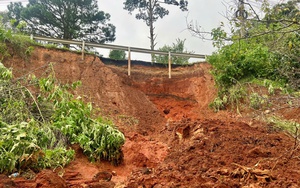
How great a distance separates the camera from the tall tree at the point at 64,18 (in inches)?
700

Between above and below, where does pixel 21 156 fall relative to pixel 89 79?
below

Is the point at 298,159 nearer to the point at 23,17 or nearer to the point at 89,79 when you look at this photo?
the point at 89,79

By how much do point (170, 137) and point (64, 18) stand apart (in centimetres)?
1202

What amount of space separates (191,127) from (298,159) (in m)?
3.44

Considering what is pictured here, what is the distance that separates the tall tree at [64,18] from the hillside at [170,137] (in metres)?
4.30

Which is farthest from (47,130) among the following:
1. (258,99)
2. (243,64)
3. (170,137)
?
A: (243,64)

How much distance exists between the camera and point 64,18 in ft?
60.1

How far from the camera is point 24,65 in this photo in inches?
500

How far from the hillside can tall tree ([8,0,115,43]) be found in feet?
14.1

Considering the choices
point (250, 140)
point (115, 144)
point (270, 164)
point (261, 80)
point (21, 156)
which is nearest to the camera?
point (270, 164)

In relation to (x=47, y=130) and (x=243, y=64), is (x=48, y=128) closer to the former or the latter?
(x=47, y=130)

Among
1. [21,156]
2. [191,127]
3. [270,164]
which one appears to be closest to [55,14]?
[191,127]

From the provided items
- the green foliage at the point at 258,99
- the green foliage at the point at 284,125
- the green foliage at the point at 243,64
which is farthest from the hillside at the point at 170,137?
the green foliage at the point at 243,64

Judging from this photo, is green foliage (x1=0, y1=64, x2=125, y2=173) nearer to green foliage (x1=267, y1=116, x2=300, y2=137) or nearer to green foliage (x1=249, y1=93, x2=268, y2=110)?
green foliage (x1=249, y1=93, x2=268, y2=110)
